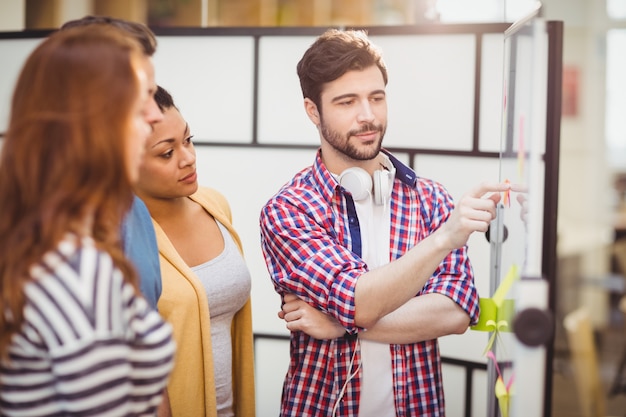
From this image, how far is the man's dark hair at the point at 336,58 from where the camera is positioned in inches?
71.4

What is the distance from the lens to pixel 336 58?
1818 millimetres

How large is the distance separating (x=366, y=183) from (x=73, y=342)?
93 cm

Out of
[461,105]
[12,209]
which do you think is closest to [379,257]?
[461,105]

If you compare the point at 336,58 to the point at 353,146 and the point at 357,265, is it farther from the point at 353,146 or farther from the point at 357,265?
the point at 357,265

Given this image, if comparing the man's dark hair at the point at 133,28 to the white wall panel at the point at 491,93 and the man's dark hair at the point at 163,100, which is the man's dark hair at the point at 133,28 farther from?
the white wall panel at the point at 491,93

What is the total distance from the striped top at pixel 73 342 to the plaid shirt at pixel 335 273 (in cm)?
67

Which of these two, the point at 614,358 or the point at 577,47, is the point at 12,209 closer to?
the point at 614,358

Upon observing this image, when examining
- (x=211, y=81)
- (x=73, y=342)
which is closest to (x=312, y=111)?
(x=211, y=81)

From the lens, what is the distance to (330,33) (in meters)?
1.88

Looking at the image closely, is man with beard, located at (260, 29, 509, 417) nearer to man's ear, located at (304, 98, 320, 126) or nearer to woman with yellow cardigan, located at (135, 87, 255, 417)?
man's ear, located at (304, 98, 320, 126)

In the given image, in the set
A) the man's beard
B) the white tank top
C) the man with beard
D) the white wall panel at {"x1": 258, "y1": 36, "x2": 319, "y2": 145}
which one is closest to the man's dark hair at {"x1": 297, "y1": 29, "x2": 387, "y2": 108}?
the man with beard

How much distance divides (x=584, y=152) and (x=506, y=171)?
5.89 metres

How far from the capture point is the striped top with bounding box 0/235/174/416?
97 cm

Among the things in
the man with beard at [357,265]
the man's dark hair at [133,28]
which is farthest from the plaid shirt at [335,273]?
the man's dark hair at [133,28]
